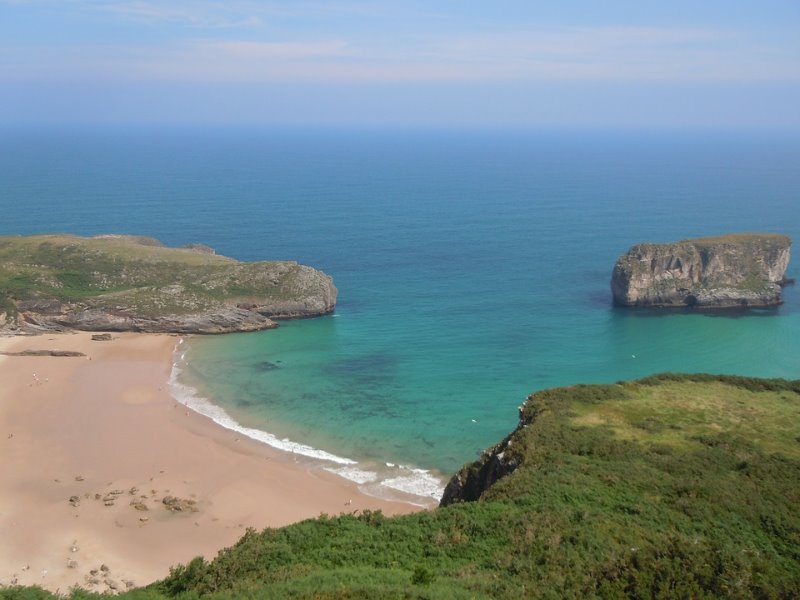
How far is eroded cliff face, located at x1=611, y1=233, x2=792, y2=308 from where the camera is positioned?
7869 cm

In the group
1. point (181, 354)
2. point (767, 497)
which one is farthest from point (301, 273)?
point (767, 497)

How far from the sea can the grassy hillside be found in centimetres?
1420

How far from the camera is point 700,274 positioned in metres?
80.9

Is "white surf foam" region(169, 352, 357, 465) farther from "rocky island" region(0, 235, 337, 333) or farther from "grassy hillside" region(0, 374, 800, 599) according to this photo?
"grassy hillside" region(0, 374, 800, 599)

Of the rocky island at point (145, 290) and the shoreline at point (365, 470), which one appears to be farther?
the rocky island at point (145, 290)

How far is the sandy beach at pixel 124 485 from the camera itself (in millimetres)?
34250

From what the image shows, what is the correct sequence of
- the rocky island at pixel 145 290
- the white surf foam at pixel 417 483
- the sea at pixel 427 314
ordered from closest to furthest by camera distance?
1. the white surf foam at pixel 417 483
2. the sea at pixel 427 314
3. the rocky island at pixel 145 290

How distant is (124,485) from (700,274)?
65.7 m

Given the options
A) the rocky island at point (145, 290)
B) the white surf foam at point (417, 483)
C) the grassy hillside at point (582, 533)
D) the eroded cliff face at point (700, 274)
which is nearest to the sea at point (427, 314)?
the white surf foam at point (417, 483)

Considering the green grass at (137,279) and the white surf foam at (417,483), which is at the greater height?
the green grass at (137,279)

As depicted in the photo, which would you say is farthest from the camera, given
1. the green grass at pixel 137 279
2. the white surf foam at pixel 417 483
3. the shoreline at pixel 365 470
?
the green grass at pixel 137 279

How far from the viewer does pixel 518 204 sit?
143 m

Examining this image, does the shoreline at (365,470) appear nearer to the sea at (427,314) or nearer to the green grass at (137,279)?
the sea at (427,314)

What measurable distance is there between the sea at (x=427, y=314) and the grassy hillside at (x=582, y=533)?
1420 centimetres
